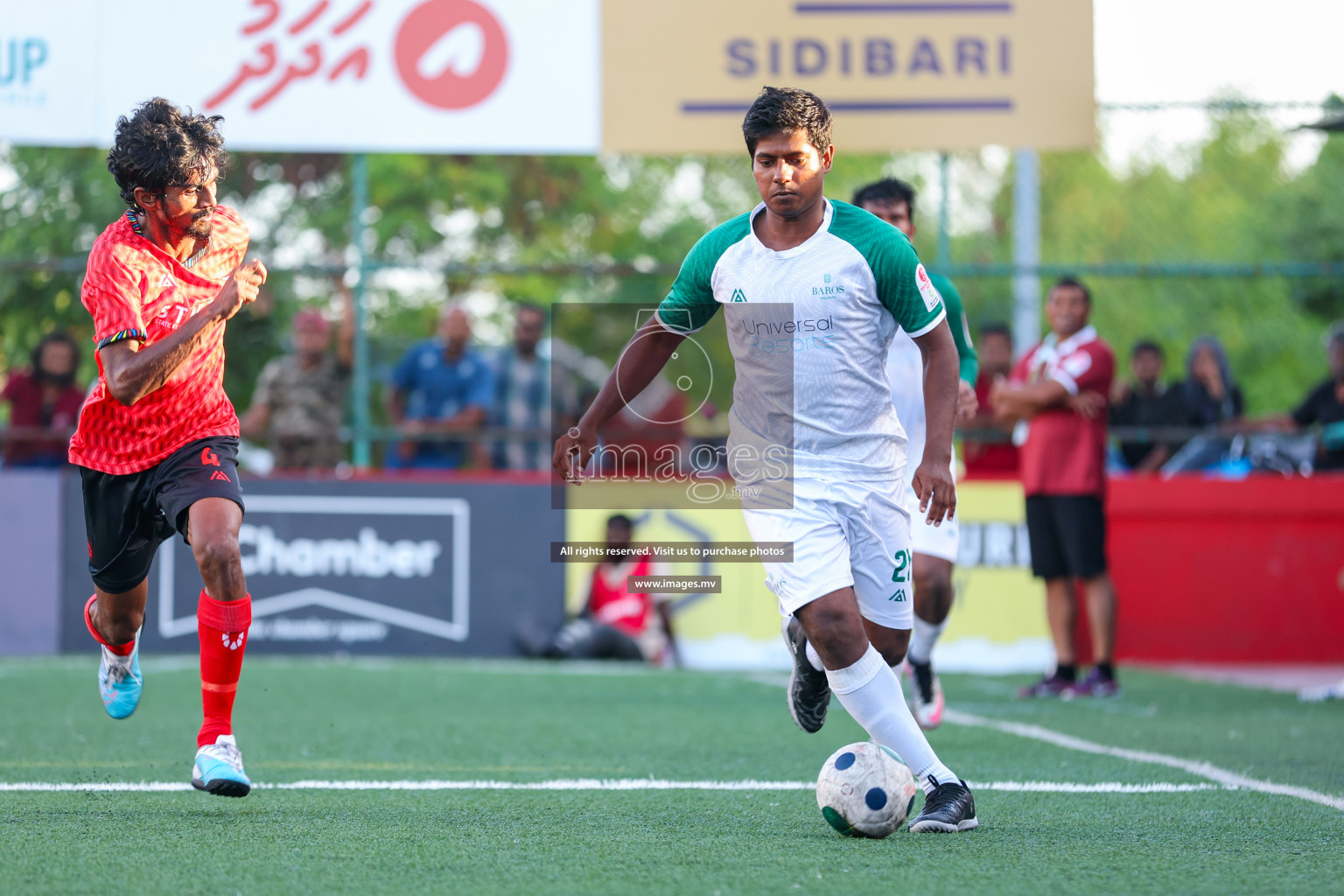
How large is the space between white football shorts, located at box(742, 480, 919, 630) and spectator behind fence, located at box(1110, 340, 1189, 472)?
22.6ft

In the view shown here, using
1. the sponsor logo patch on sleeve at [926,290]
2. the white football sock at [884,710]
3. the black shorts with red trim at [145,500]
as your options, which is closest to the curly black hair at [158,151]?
the black shorts with red trim at [145,500]

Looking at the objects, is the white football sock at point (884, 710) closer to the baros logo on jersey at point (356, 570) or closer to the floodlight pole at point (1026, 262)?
the baros logo on jersey at point (356, 570)

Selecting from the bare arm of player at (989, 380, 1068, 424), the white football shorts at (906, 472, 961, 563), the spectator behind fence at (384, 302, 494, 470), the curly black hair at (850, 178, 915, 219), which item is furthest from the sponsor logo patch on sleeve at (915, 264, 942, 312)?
the spectator behind fence at (384, 302, 494, 470)

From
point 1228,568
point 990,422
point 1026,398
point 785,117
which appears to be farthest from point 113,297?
point 1228,568

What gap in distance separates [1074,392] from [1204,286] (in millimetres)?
6378

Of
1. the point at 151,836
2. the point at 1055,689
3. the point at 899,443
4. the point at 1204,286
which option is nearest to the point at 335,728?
the point at 151,836

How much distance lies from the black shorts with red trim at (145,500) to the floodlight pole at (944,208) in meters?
7.09

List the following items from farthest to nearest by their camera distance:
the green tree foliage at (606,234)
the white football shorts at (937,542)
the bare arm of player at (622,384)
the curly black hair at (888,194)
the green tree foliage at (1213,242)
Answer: the green tree foliage at (1213,242), the green tree foliage at (606,234), the white football shorts at (937,542), the curly black hair at (888,194), the bare arm of player at (622,384)

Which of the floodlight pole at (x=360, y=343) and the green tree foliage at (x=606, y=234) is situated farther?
the green tree foliage at (x=606, y=234)

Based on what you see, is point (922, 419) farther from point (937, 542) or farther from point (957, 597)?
point (957, 597)

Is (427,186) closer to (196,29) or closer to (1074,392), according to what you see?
(196,29)

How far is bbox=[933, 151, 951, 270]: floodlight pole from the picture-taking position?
11341 millimetres

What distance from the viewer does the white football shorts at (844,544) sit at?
4.60 meters

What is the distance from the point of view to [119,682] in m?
5.57
